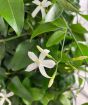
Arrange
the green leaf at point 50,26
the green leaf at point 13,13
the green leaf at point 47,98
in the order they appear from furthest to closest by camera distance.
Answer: the green leaf at point 47,98
the green leaf at point 50,26
the green leaf at point 13,13

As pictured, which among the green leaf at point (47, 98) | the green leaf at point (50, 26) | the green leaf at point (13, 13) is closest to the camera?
the green leaf at point (13, 13)

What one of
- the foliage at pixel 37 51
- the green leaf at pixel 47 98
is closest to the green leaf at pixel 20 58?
the foliage at pixel 37 51

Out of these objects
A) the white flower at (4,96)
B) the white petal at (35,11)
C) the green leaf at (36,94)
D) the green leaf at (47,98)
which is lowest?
the green leaf at (47,98)

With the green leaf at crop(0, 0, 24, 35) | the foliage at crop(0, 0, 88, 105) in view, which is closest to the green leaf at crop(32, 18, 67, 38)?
the foliage at crop(0, 0, 88, 105)

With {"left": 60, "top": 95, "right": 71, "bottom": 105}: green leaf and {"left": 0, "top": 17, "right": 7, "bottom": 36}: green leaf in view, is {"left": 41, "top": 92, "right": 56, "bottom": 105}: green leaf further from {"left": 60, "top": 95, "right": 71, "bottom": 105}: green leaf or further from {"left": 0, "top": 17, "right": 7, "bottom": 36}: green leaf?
{"left": 0, "top": 17, "right": 7, "bottom": 36}: green leaf

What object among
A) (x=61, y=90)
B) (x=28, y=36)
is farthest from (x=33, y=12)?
(x=61, y=90)

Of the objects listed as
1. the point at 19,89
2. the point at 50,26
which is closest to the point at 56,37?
the point at 50,26

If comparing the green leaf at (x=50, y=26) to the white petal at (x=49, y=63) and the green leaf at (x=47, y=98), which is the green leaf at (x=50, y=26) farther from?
the green leaf at (x=47, y=98)
